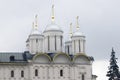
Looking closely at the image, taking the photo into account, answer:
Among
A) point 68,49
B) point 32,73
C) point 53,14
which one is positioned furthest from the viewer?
point 68,49

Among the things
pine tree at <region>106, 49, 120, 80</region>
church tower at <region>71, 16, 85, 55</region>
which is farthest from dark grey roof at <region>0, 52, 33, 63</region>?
pine tree at <region>106, 49, 120, 80</region>

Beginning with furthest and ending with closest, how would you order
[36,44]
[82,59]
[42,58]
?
1. [36,44]
2. [82,59]
3. [42,58]

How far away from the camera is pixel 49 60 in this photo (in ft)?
212

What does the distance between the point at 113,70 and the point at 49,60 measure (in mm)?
10593

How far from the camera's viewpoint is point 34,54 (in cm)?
6556

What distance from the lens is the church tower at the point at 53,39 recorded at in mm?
66250

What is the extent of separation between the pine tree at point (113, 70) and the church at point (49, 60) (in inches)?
125

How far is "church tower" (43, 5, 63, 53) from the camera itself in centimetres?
6625

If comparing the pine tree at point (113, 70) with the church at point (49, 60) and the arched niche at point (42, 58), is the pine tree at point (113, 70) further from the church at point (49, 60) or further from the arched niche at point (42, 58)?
the arched niche at point (42, 58)

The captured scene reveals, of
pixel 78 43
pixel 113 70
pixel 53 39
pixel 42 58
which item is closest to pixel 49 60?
pixel 42 58

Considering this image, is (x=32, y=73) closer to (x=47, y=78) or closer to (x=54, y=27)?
(x=47, y=78)

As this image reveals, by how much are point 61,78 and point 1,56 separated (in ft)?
32.4

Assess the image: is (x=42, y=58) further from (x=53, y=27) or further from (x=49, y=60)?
(x=53, y=27)

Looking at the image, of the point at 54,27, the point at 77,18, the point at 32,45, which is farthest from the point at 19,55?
the point at 77,18
